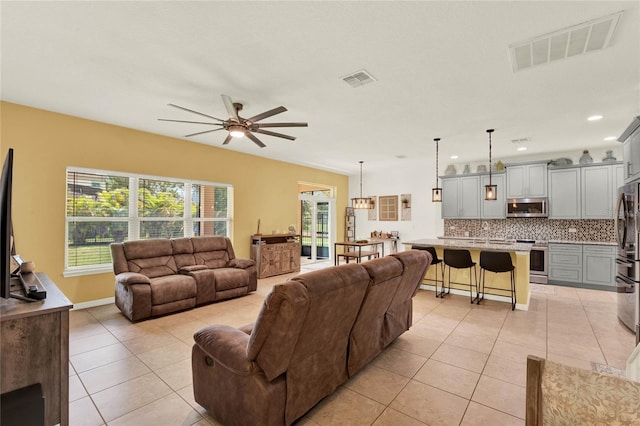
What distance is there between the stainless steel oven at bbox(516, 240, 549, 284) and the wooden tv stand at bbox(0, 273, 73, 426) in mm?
7404

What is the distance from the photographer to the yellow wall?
3.97 m

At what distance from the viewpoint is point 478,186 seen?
7148 millimetres

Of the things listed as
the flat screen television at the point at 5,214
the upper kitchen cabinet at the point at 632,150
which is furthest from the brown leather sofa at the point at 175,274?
the upper kitchen cabinet at the point at 632,150

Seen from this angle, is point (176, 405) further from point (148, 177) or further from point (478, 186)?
point (478, 186)

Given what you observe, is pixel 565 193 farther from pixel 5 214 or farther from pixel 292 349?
pixel 5 214

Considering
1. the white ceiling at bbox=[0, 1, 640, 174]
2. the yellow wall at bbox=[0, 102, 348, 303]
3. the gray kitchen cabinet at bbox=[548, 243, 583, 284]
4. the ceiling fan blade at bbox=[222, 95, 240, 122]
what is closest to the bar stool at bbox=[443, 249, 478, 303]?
the white ceiling at bbox=[0, 1, 640, 174]

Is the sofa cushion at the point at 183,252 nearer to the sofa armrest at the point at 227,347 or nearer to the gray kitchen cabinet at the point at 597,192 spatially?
the sofa armrest at the point at 227,347

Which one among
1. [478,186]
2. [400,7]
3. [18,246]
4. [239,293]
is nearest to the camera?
[400,7]

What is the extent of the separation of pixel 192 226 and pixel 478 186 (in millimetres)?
6498

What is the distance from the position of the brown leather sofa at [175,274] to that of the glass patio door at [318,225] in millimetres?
4144

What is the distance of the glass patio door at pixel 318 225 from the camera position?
9.48 meters

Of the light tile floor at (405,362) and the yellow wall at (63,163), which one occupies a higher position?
the yellow wall at (63,163)

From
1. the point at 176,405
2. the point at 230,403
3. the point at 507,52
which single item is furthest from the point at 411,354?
the point at 507,52

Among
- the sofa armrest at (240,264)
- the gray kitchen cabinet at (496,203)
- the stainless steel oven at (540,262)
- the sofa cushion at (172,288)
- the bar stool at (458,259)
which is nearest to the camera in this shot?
the sofa cushion at (172,288)
